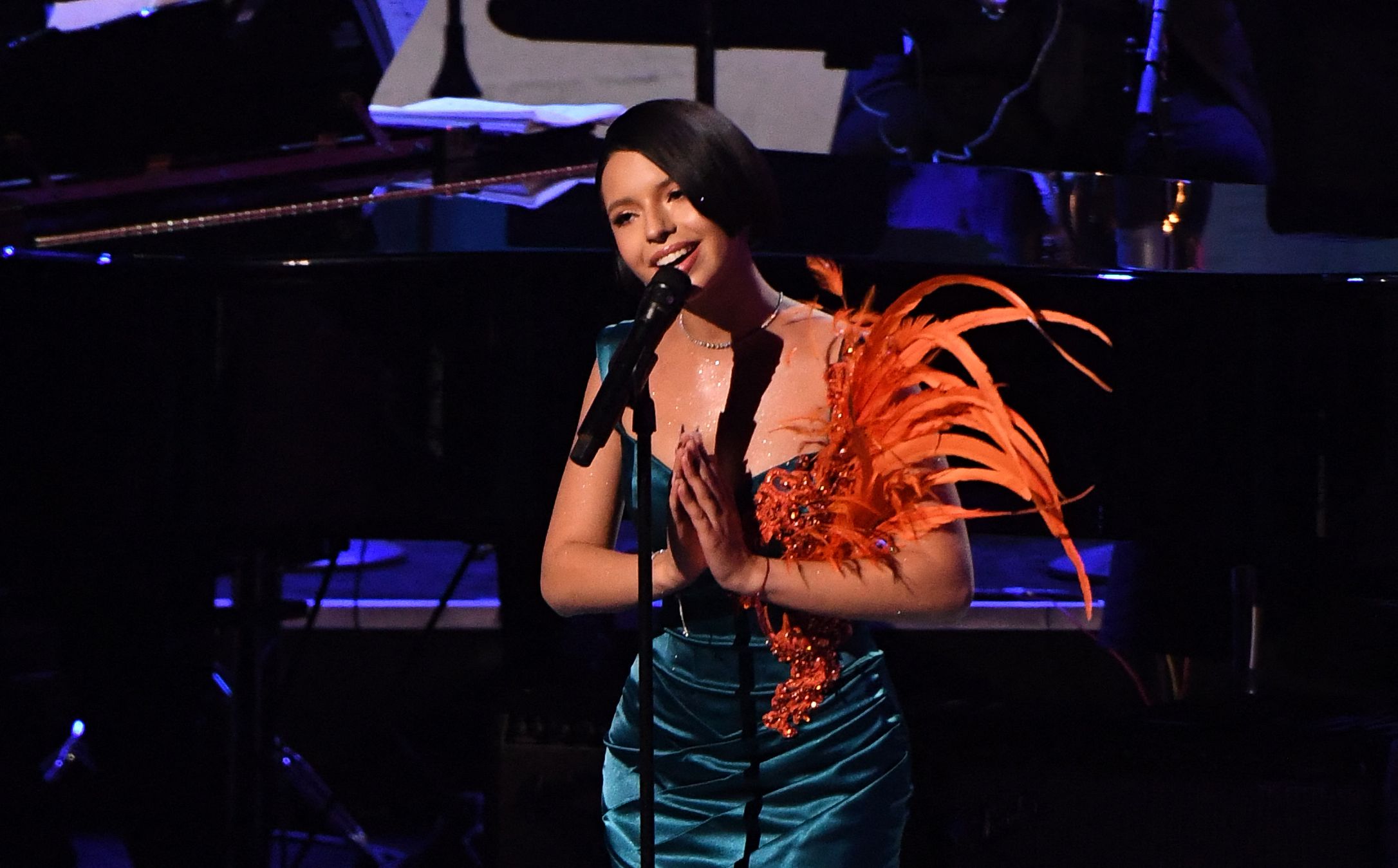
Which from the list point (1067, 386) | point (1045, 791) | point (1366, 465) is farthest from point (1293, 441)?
point (1045, 791)

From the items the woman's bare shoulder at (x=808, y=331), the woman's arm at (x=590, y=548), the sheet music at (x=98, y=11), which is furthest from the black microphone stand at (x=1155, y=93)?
the woman's arm at (x=590, y=548)

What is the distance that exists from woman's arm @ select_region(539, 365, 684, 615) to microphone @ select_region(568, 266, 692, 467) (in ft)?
1.13

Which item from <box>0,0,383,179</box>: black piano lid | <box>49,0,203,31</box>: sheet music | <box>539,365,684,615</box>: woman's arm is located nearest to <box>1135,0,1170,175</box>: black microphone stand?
<box>0,0,383,179</box>: black piano lid

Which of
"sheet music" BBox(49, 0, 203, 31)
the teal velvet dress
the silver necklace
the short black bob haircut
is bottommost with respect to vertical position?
the teal velvet dress

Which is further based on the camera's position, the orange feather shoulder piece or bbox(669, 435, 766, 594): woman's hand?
the orange feather shoulder piece

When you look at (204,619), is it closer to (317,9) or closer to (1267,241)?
(317,9)

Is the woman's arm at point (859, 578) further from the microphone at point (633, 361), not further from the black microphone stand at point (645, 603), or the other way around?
the microphone at point (633, 361)

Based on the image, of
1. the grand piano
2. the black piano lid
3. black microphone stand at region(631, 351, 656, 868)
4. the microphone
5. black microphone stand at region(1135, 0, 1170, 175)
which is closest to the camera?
the microphone

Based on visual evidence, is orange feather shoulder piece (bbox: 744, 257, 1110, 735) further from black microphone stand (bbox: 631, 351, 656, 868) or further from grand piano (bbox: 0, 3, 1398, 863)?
grand piano (bbox: 0, 3, 1398, 863)

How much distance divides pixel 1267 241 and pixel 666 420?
7.14ft

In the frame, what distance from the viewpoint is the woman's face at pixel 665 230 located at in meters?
2.02

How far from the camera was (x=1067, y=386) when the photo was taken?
9.98 ft

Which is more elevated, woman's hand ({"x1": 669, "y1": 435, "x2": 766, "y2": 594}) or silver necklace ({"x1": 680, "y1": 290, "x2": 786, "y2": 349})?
silver necklace ({"x1": 680, "y1": 290, "x2": 786, "y2": 349})

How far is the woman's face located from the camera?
2.02 m
